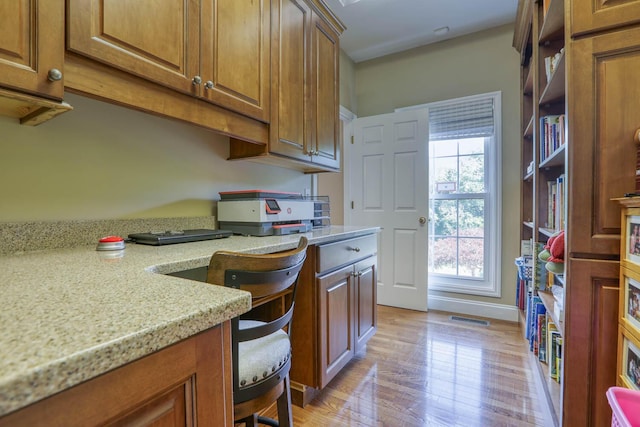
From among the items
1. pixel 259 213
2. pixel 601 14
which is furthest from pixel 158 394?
pixel 601 14

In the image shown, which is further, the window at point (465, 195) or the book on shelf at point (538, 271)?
the window at point (465, 195)

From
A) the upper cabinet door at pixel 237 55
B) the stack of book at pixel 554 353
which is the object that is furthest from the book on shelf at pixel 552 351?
the upper cabinet door at pixel 237 55

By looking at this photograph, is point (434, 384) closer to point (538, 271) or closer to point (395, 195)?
point (538, 271)

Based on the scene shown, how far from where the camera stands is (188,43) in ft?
3.75

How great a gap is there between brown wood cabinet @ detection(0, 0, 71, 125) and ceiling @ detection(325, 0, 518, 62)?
2082 millimetres

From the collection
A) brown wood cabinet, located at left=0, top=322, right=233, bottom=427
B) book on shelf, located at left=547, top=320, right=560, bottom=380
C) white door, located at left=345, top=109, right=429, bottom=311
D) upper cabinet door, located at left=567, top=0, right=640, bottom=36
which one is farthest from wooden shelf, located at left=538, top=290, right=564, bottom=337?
brown wood cabinet, located at left=0, top=322, right=233, bottom=427

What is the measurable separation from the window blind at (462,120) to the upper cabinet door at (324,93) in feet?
4.05

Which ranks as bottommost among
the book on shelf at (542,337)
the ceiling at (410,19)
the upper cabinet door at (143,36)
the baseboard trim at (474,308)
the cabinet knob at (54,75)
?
the baseboard trim at (474,308)

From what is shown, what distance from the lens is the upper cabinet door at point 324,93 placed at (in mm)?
1938

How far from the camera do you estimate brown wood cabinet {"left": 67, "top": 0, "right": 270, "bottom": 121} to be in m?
0.90

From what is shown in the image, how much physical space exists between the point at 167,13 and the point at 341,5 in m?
1.74

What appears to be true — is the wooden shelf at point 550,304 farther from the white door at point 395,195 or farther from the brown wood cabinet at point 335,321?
the white door at point 395,195

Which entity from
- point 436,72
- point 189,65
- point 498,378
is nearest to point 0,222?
point 189,65

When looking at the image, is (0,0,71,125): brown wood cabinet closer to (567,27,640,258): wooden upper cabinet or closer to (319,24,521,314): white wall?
(567,27,640,258): wooden upper cabinet
